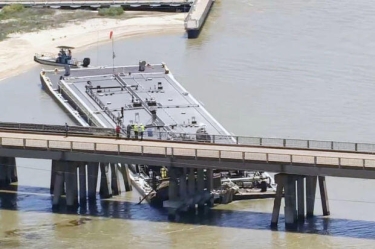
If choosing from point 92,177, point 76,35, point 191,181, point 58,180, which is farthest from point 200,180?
point 76,35

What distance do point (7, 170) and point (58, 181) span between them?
13.8 feet

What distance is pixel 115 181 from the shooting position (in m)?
72.1

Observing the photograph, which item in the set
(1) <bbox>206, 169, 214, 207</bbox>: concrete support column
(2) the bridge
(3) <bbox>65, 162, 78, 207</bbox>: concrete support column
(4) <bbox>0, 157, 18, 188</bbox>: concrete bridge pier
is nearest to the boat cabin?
(4) <bbox>0, 157, 18, 188</bbox>: concrete bridge pier

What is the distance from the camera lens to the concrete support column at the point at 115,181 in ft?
235

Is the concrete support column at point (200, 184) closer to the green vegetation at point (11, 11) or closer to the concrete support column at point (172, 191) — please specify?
the concrete support column at point (172, 191)

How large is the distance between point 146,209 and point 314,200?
6982mm

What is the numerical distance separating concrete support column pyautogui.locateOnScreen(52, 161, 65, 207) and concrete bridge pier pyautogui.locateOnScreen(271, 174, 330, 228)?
9.10 metres

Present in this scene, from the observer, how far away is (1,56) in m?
105

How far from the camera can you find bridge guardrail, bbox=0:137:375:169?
216 feet

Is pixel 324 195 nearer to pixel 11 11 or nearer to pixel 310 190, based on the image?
pixel 310 190

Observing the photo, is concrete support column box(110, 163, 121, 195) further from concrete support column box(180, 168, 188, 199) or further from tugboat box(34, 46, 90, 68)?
tugboat box(34, 46, 90, 68)

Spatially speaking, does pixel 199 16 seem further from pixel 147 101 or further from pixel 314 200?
pixel 314 200

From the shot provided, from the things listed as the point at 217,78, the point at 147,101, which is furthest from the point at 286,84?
the point at 147,101

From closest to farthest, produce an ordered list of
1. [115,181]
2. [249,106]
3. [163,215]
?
[163,215]
[115,181]
[249,106]
